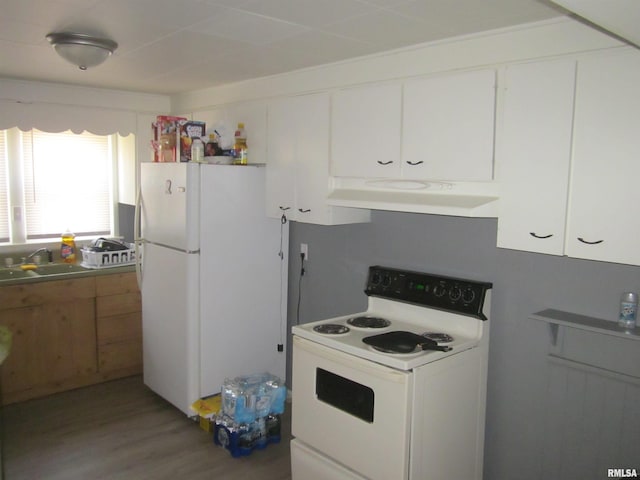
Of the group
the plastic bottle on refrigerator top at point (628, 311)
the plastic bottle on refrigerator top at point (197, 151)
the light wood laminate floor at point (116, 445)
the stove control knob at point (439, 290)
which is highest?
the plastic bottle on refrigerator top at point (197, 151)

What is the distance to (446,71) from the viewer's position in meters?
2.43

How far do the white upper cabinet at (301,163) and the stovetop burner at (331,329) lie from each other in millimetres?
614

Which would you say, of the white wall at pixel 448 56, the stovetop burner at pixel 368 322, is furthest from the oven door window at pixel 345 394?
the white wall at pixel 448 56

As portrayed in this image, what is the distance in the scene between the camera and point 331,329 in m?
2.68

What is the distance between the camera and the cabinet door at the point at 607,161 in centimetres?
189

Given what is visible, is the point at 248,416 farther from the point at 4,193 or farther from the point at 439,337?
the point at 4,193

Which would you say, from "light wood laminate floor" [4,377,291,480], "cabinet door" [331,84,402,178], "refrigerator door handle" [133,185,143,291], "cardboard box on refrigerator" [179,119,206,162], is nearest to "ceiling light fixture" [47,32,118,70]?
"cardboard box on refrigerator" [179,119,206,162]

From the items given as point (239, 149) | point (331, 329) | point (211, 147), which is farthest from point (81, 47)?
point (331, 329)

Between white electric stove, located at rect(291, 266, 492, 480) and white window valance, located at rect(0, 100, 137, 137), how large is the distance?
8.38ft

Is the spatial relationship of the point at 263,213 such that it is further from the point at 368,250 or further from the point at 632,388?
the point at 632,388

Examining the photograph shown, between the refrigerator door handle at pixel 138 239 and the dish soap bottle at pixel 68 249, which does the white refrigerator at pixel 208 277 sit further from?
the dish soap bottle at pixel 68 249

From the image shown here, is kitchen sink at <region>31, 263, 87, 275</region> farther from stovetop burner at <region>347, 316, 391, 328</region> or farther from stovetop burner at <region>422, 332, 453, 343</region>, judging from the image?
stovetop burner at <region>422, 332, 453, 343</region>

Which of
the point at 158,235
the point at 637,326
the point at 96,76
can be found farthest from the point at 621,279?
the point at 96,76

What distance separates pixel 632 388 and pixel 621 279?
0.45m
